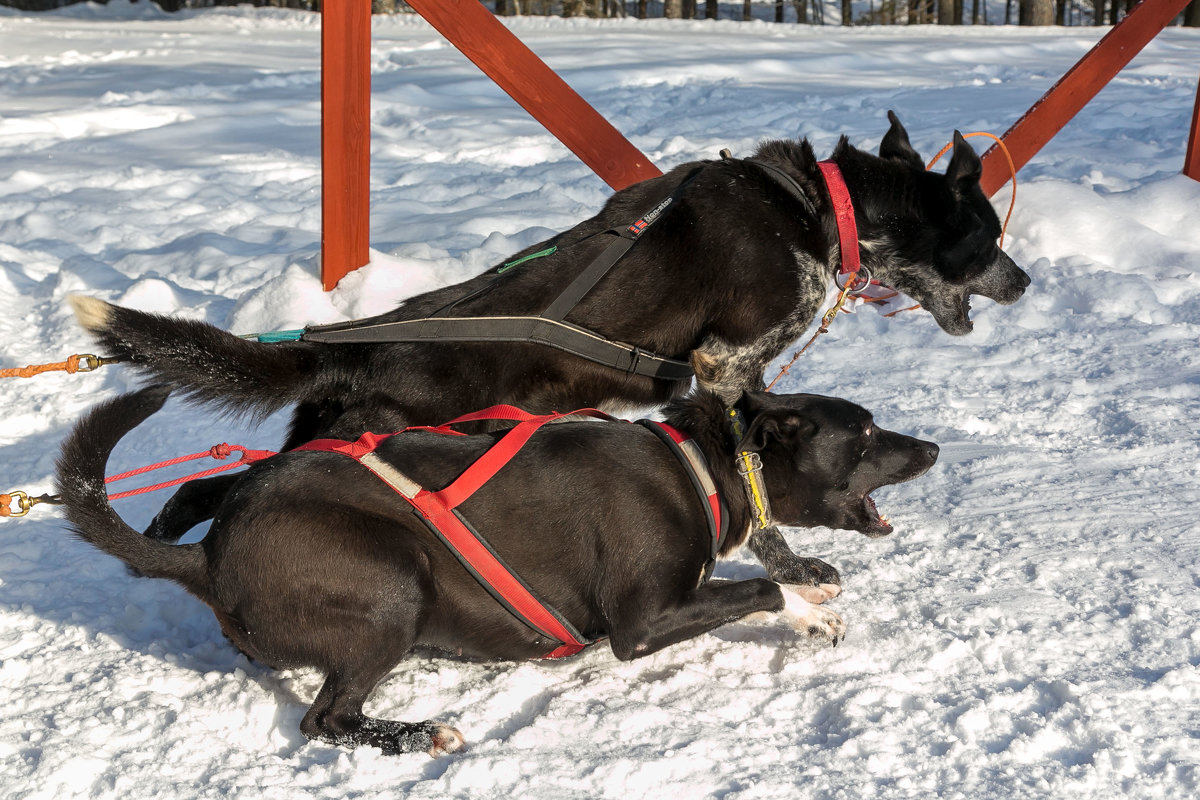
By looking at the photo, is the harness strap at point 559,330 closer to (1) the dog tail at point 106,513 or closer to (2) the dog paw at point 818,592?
(1) the dog tail at point 106,513

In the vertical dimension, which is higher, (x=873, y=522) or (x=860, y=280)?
(x=860, y=280)

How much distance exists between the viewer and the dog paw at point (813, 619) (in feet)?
11.0

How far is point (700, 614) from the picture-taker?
3.19m

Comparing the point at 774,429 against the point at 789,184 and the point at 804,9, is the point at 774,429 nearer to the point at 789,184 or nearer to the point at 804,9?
the point at 789,184

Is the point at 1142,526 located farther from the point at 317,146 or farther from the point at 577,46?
the point at 577,46

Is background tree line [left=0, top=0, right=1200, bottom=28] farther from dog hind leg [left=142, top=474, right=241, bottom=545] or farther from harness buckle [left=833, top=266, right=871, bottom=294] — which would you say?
dog hind leg [left=142, top=474, right=241, bottom=545]

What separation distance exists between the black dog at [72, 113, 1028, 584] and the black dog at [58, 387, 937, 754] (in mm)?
262

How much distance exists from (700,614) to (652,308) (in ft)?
3.78

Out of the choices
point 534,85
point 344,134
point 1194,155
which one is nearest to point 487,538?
point 344,134

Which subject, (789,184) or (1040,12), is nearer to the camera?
(789,184)

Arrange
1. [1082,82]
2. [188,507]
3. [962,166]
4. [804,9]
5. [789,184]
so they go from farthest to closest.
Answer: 1. [804,9]
2. [1082,82]
3. [962,166]
4. [789,184]
5. [188,507]

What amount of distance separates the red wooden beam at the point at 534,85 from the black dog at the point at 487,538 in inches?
121

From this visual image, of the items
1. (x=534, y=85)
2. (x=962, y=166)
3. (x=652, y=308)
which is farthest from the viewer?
(x=534, y=85)

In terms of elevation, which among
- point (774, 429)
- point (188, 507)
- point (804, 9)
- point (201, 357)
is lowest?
point (188, 507)
